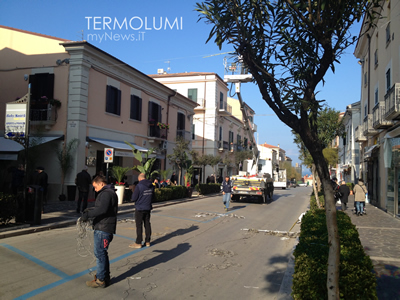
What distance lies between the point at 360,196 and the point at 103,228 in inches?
514

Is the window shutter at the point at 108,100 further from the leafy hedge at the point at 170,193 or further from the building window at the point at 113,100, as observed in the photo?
the leafy hedge at the point at 170,193

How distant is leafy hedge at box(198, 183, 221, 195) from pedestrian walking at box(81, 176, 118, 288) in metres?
20.8

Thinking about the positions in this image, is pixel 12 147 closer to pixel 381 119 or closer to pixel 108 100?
pixel 108 100

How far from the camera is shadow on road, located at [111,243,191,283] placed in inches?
237

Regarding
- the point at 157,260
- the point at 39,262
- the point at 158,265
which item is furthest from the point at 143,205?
the point at 39,262

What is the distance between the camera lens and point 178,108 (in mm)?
29734

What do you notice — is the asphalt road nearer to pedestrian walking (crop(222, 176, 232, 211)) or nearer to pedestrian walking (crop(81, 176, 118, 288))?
pedestrian walking (crop(81, 176, 118, 288))

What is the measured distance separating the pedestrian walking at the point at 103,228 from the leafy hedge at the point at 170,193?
13098 mm

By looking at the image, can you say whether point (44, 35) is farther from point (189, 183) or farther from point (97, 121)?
point (189, 183)

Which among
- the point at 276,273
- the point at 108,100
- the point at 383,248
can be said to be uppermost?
the point at 108,100

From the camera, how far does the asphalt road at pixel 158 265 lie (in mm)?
5246

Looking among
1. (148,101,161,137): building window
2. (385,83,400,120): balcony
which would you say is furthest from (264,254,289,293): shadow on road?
(148,101,161,137): building window

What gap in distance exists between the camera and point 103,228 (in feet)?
17.9

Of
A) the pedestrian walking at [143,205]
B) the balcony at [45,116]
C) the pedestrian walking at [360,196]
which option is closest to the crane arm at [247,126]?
the pedestrian walking at [360,196]
